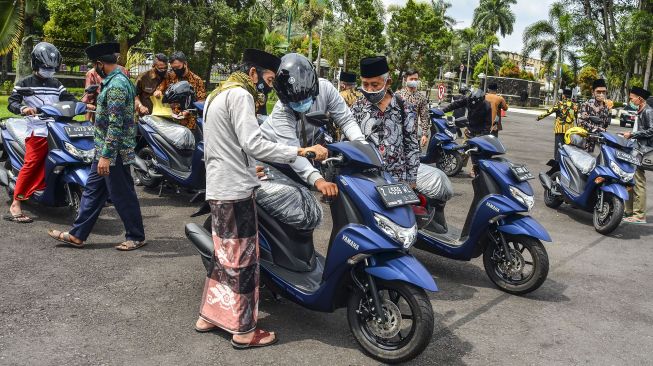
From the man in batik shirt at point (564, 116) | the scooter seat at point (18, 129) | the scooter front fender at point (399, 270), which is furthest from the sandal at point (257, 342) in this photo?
the man in batik shirt at point (564, 116)

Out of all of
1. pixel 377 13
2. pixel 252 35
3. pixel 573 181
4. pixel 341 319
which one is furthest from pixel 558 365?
pixel 377 13

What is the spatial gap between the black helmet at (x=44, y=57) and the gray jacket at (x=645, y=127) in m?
7.44

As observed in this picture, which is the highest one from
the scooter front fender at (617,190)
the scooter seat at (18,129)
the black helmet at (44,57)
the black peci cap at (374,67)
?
the black helmet at (44,57)

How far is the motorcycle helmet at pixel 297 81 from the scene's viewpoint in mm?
3961

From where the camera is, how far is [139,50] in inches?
1059

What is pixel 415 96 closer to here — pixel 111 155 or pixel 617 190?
pixel 617 190

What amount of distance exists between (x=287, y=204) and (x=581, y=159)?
5.57 meters

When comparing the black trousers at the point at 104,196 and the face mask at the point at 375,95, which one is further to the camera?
the black trousers at the point at 104,196

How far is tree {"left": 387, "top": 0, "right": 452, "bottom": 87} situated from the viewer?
43.9 metres

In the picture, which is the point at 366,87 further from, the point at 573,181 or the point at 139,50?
the point at 139,50

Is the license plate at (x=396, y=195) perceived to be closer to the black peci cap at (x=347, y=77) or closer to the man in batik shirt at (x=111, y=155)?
the man in batik shirt at (x=111, y=155)

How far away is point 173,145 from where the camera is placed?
7.73 m

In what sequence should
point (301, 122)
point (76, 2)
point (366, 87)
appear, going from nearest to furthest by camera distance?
point (301, 122) < point (366, 87) < point (76, 2)

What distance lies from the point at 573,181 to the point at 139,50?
22.7 m
